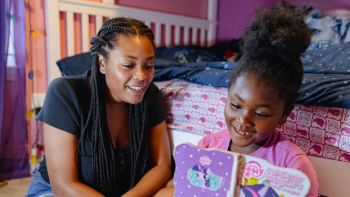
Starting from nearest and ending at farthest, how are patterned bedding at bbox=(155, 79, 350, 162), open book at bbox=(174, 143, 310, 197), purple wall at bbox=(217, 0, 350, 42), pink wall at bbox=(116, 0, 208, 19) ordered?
open book at bbox=(174, 143, 310, 197) < patterned bedding at bbox=(155, 79, 350, 162) < pink wall at bbox=(116, 0, 208, 19) < purple wall at bbox=(217, 0, 350, 42)

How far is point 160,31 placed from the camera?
7.57 feet

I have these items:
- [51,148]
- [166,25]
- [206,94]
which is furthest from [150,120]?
[166,25]

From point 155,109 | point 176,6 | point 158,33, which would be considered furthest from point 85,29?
point 155,109

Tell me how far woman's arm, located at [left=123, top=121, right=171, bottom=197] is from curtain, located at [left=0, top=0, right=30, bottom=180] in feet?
3.02

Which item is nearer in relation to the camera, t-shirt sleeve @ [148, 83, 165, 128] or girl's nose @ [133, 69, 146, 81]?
girl's nose @ [133, 69, 146, 81]

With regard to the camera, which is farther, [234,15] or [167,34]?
[234,15]

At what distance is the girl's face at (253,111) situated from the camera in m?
0.73

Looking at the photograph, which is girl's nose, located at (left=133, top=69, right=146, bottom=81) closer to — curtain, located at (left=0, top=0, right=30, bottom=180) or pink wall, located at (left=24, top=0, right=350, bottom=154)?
pink wall, located at (left=24, top=0, right=350, bottom=154)

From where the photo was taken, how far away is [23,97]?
5.33 feet

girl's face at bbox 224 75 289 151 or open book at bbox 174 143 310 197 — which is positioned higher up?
girl's face at bbox 224 75 289 151

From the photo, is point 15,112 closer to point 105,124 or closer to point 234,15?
point 105,124

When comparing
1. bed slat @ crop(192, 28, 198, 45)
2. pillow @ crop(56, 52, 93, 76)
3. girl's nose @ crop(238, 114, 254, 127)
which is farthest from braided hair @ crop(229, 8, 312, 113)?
bed slat @ crop(192, 28, 198, 45)

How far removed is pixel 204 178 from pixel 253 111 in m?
0.22

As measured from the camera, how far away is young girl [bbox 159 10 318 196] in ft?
2.38
